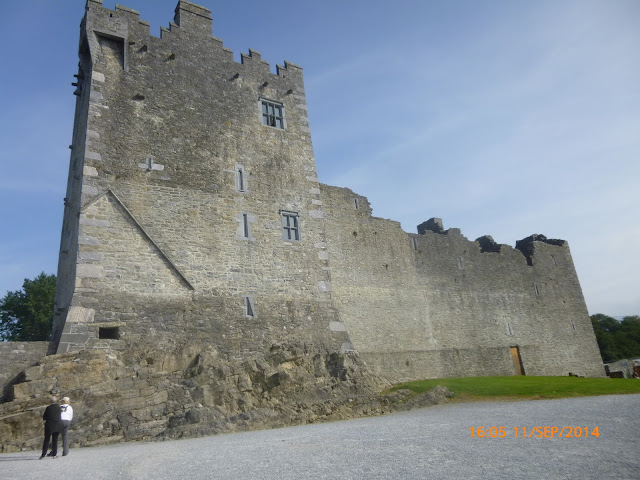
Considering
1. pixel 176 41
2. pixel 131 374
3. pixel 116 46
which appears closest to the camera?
pixel 131 374

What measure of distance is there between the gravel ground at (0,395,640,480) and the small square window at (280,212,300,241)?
8103 mm

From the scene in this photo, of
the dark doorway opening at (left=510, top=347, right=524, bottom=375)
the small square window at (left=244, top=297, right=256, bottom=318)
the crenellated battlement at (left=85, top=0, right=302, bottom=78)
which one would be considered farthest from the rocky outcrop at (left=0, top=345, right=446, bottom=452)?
the dark doorway opening at (left=510, top=347, right=524, bottom=375)

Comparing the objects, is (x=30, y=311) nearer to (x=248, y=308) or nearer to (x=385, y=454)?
(x=248, y=308)

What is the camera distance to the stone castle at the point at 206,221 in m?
14.2

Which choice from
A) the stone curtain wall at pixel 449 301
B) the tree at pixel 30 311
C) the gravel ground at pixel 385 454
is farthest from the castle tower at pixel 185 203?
the tree at pixel 30 311

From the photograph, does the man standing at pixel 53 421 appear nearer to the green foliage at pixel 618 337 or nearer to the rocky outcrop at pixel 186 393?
the rocky outcrop at pixel 186 393

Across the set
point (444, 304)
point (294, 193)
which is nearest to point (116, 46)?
point (294, 193)

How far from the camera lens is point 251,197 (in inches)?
696

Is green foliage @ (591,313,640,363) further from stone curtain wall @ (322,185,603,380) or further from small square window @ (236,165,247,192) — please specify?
small square window @ (236,165,247,192)

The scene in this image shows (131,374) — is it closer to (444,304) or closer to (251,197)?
(251,197)

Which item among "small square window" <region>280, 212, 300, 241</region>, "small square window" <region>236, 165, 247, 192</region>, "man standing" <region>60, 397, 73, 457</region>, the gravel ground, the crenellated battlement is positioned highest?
the crenellated battlement

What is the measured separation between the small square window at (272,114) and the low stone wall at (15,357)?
11.5 m

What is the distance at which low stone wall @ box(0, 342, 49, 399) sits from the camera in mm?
11797

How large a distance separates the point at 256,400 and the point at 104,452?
5120mm
